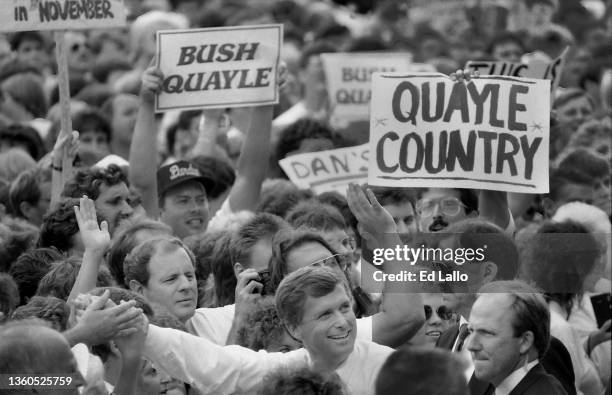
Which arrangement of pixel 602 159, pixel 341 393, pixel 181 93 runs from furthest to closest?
pixel 602 159, pixel 181 93, pixel 341 393

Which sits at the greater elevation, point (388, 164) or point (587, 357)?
point (388, 164)

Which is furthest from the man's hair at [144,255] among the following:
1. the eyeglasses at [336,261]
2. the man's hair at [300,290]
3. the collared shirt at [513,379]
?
the collared shirt at [513,379]

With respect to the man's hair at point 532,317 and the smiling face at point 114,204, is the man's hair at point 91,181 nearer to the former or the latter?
the smiling face at point 114,204

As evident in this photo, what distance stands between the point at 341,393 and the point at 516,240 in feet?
6.86

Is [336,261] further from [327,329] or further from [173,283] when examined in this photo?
[327,329]

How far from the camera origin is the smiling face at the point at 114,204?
28.7 feet

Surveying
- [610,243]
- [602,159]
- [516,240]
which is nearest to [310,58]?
[602,159]

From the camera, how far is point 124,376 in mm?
5914

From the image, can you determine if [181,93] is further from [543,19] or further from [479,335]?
[543,19]

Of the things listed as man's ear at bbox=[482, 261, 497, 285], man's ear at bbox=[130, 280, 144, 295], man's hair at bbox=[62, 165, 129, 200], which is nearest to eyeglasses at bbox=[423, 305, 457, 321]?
man's ear at bbox=[482, 261, 497, 285]

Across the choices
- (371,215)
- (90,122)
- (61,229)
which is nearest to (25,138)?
(90,122)

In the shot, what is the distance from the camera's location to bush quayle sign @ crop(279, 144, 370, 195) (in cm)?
1050

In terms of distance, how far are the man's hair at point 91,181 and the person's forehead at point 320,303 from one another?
8.63 feet

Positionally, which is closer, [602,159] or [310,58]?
[602,159]
